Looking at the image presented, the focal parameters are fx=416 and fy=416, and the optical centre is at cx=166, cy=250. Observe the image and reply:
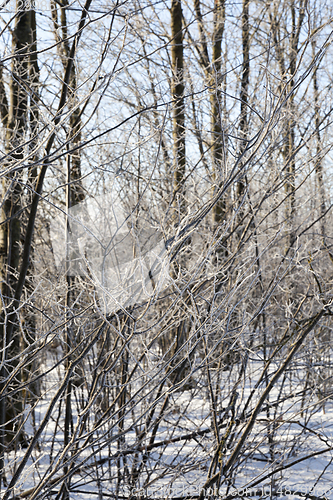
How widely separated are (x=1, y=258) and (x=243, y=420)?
248 centimetres

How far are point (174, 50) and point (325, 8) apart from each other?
270cm

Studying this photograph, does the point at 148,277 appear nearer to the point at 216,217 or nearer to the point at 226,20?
the point at 216,217

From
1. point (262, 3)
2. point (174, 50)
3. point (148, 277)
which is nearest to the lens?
point (148, 277)

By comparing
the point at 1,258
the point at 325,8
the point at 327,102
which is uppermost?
the point at 325,8

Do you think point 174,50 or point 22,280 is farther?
point 174,50

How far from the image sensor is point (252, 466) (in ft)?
12.1

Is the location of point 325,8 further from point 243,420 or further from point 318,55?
point 243,420

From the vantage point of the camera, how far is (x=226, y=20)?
533 centimetres

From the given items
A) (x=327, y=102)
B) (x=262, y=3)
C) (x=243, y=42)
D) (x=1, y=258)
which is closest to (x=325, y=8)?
(x=327, y=102)

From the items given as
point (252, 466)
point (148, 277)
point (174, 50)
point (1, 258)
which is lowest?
point (252, 466)

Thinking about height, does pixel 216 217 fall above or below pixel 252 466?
above

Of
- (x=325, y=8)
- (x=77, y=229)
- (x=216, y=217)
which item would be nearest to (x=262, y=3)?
(x=325, y=8)

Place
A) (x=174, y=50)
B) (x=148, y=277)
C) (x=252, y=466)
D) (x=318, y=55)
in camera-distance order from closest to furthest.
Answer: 1. (x=318, y=55)
2. (x=148, y=277)
3. (x=252, y=466)
4. (x=174, y=50)

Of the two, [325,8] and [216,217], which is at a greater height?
[325,8]
